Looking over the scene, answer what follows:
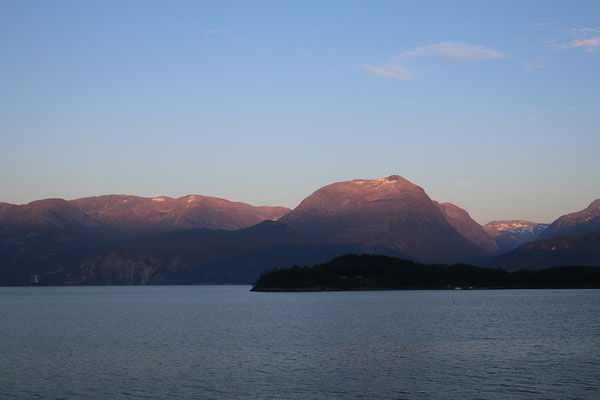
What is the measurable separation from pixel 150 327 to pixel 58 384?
7287 cm

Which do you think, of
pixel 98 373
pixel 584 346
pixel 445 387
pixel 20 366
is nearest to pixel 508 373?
pixel 445 387

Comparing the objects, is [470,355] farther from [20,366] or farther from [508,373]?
[20,366]

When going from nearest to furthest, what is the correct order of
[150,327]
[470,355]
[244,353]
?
[470,355] < [244,353] < [150,327]

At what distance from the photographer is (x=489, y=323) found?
140750mm

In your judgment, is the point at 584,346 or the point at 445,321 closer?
the point at 584,346

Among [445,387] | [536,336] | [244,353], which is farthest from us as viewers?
[536,336]

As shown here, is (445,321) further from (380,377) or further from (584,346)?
(380,377)

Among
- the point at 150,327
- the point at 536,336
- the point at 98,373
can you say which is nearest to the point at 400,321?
the point at 536,336

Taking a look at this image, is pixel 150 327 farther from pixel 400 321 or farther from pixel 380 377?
pixel 380 377

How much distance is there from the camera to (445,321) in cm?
14838

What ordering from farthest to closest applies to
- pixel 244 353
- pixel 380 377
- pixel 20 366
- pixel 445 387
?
pixel 244 353
pixel 20 366
pixel 380 377
pixel 445 387

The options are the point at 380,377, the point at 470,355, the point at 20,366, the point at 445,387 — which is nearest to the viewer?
the point at 445,387

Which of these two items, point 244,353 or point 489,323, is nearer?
point 244,353

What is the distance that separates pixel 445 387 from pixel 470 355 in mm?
23791
